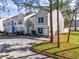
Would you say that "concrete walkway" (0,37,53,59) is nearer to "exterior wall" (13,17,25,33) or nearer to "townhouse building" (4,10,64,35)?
"townhouse building" (4,10,64,35)

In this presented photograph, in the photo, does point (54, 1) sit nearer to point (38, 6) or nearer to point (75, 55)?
point (38, 6)

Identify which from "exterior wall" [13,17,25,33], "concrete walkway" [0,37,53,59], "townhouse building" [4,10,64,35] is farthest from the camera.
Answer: "exterior wall" [13,17,25,33]

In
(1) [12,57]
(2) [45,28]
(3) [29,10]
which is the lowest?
(1) [12,57]

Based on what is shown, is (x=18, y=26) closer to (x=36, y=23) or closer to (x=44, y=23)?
(x=36, y=23)

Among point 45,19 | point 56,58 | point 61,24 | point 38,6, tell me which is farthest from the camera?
point 61,24

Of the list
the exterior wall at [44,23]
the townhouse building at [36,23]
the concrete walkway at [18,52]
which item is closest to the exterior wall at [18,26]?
the townhouse building at [36,23]

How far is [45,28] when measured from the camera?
150ft

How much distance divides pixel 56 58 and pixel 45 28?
26776mm

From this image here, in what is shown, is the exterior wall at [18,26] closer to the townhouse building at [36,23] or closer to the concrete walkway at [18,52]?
the townhouse building at [36,23]

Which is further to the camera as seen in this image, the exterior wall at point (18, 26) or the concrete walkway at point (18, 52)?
the exterior wall at point (18, 26)

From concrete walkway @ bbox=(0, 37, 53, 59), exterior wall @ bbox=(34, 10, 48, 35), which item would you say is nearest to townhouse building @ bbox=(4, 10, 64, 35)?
exterior wall @ bbox=(34, 10, 48, 35)

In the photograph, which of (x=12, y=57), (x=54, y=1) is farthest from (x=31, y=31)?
(x=12, y=57)

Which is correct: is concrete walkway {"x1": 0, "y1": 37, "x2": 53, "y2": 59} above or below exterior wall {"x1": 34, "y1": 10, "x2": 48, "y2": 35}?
below

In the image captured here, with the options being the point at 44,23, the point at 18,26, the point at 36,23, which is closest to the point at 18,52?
the point at 44,23
